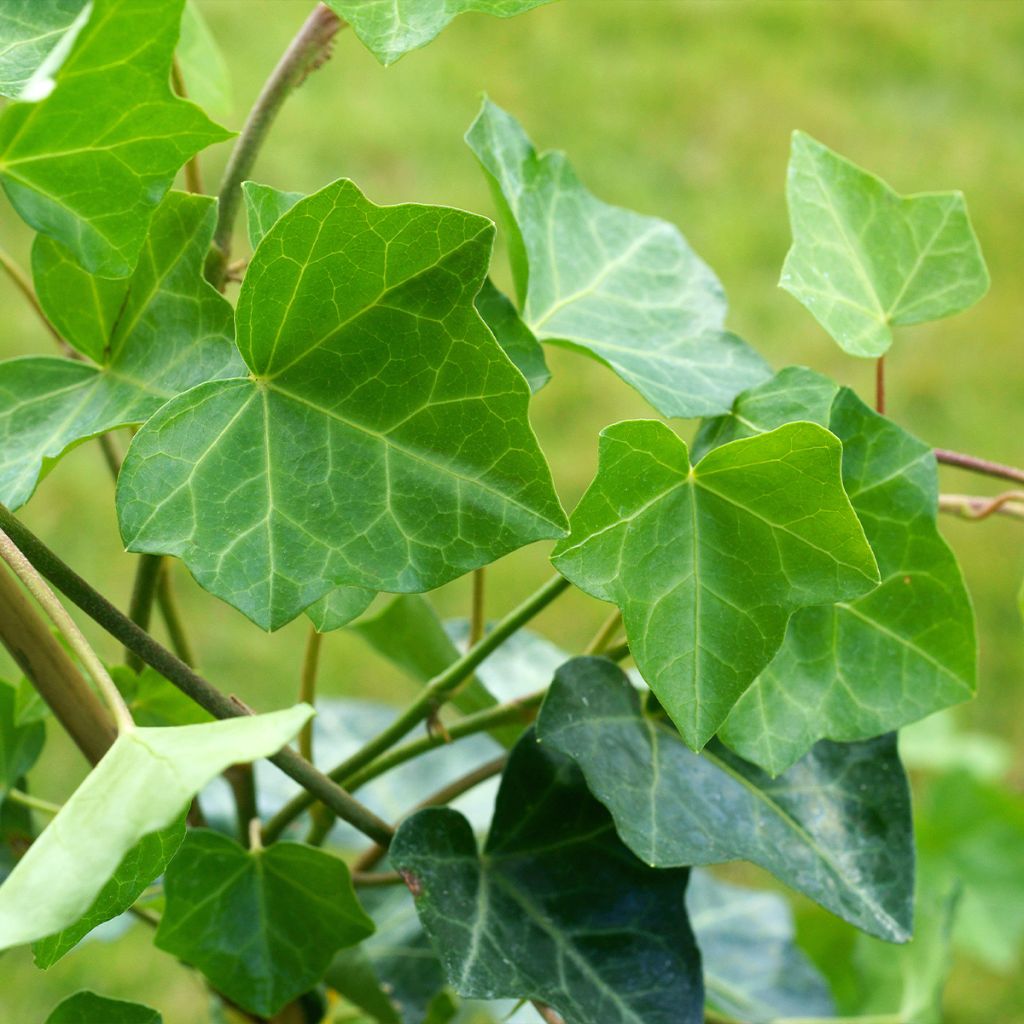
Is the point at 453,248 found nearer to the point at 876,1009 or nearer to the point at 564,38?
the point at 876,1009

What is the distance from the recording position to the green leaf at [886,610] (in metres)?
0.41

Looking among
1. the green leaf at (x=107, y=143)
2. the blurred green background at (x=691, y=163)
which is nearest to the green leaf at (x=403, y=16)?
the green leaf at (x=107, y=143)

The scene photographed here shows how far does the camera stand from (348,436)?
356 mm

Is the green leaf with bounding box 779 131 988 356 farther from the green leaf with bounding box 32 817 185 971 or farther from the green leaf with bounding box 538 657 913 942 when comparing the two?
the green leaf with bounding box 32 817 185 971

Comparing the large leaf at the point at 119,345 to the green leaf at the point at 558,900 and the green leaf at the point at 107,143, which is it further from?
the green leaf at the point at 558,900

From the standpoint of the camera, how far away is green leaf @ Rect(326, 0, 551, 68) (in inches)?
14.1

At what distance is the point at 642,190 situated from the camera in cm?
227

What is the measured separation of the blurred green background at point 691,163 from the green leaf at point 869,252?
3.90 ft

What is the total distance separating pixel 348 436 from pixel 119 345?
10 cm

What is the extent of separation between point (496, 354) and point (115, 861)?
16 centimetres

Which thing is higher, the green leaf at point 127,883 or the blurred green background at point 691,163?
the green leaf at point 127,883

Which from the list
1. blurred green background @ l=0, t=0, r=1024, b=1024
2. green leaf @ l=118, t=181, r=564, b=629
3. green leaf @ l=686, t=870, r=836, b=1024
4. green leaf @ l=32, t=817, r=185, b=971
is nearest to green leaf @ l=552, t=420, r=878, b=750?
green leaf @ l=118, t=181, r=564, b=629

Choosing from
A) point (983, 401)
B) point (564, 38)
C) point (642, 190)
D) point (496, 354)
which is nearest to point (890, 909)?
point (496, 354)

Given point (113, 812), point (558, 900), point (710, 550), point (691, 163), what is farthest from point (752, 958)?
point (691, 163)
